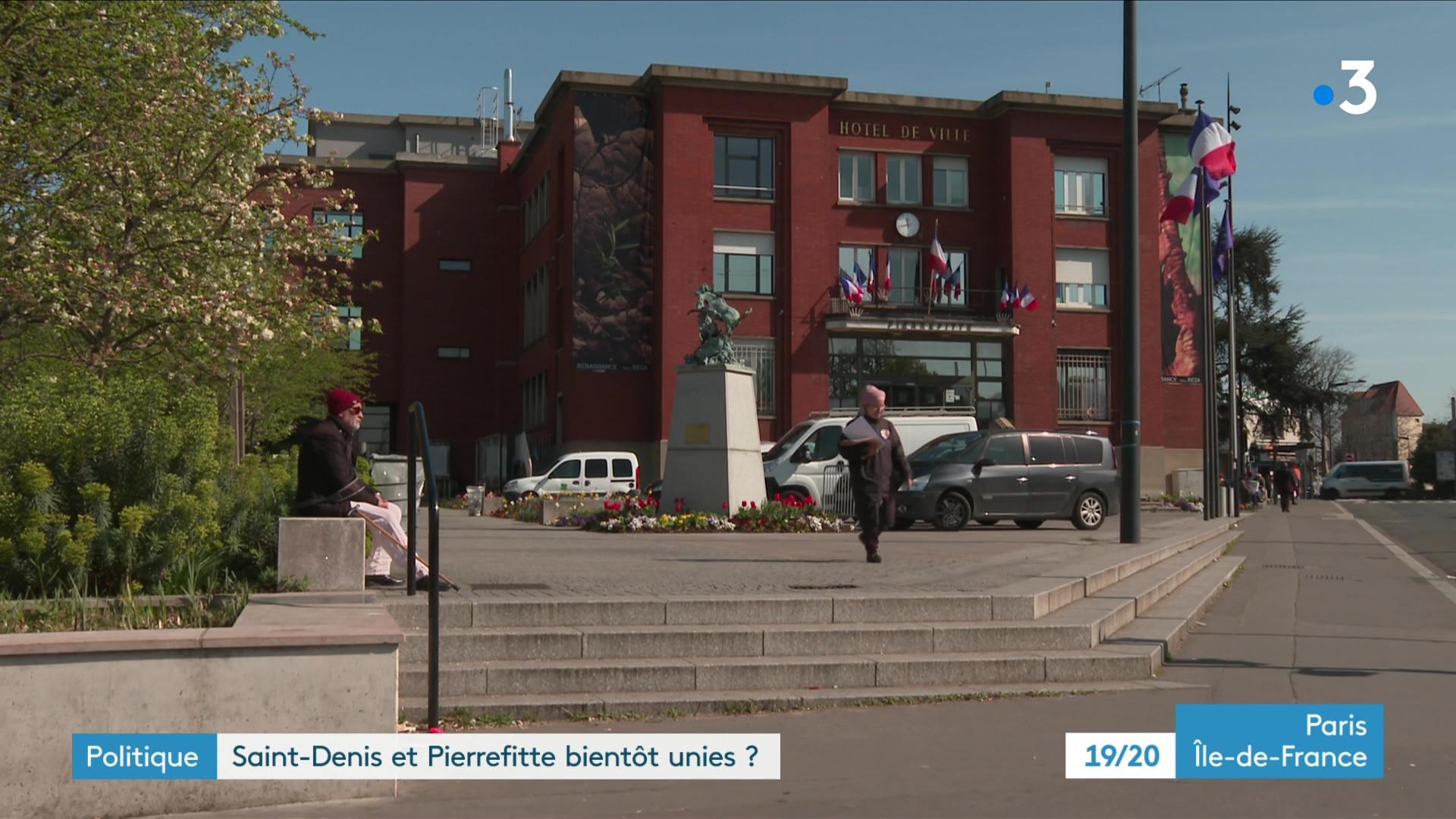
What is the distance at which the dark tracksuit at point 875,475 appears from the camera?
12.7 metres

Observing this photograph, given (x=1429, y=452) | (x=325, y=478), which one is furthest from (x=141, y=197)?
(x=1429, y=452)

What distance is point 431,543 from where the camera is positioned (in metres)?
7.34

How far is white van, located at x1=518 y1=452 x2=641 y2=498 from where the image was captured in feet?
118

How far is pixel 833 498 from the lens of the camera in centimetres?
2447

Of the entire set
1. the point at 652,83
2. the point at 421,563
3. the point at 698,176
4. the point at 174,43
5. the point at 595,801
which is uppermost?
the point at 652,83

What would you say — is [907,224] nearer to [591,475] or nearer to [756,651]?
[591,475]

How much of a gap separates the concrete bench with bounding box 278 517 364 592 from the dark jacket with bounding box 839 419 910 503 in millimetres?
5339

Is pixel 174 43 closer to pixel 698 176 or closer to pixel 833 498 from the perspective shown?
pixel 833 498

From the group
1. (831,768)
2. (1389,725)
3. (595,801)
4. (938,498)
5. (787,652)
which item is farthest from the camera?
(938,498)

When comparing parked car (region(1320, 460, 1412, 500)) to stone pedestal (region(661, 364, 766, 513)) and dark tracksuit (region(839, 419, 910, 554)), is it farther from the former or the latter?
dark tracksuit (region(839, 419, 910, 554))

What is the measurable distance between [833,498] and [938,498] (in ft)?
6.95

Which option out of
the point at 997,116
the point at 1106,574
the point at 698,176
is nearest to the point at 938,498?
the point at 1106,574

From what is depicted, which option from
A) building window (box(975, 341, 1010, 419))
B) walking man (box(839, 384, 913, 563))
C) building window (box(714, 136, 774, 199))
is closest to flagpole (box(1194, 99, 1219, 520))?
building window (box(975, 341, 1010, 419))

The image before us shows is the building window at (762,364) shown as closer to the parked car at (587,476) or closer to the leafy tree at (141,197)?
the parked car at (587,476)
